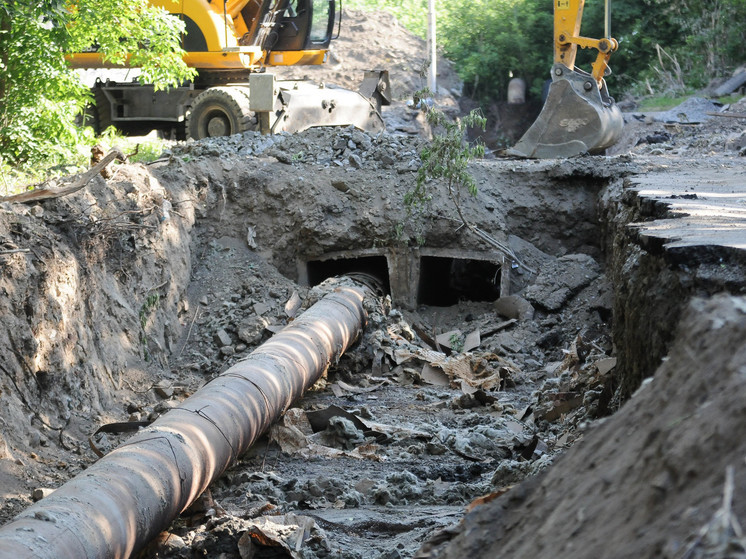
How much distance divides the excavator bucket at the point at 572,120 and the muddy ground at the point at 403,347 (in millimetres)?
1051

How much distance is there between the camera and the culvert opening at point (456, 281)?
11680mm

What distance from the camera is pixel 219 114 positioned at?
13883 mm

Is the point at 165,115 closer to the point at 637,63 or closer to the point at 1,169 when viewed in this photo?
the point at 1,169

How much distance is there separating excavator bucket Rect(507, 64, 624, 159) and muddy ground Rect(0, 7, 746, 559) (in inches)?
41.4

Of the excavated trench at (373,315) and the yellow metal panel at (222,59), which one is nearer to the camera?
the excavated trench at (373,315)

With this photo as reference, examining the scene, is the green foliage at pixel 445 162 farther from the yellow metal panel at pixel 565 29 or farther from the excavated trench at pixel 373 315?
the yellow metal panel at pixel 565 29

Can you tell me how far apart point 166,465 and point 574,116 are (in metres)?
9.06

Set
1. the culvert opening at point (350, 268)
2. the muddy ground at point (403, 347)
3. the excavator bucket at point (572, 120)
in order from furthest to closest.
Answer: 1. the excavator bucket at point (572, 120)
2. the culvert opening at point (350, 268)
3. the muddy ground at point (403, 347)

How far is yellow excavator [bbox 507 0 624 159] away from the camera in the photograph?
12.1m

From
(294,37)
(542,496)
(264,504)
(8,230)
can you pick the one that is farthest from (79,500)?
(294,37)

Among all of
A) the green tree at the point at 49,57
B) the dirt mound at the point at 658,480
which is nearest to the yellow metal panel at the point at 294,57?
the green tree at the point at 49,57

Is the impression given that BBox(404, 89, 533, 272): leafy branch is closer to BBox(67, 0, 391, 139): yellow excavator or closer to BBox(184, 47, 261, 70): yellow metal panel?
BBox(67, 0, 391, 139): yellow excavator

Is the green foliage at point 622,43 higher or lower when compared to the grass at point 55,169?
higher

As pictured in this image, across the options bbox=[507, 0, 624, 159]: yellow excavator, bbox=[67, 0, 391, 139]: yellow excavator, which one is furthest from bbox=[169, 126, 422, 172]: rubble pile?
bbox=[507, 0, 624, 159]: yellow excavator
